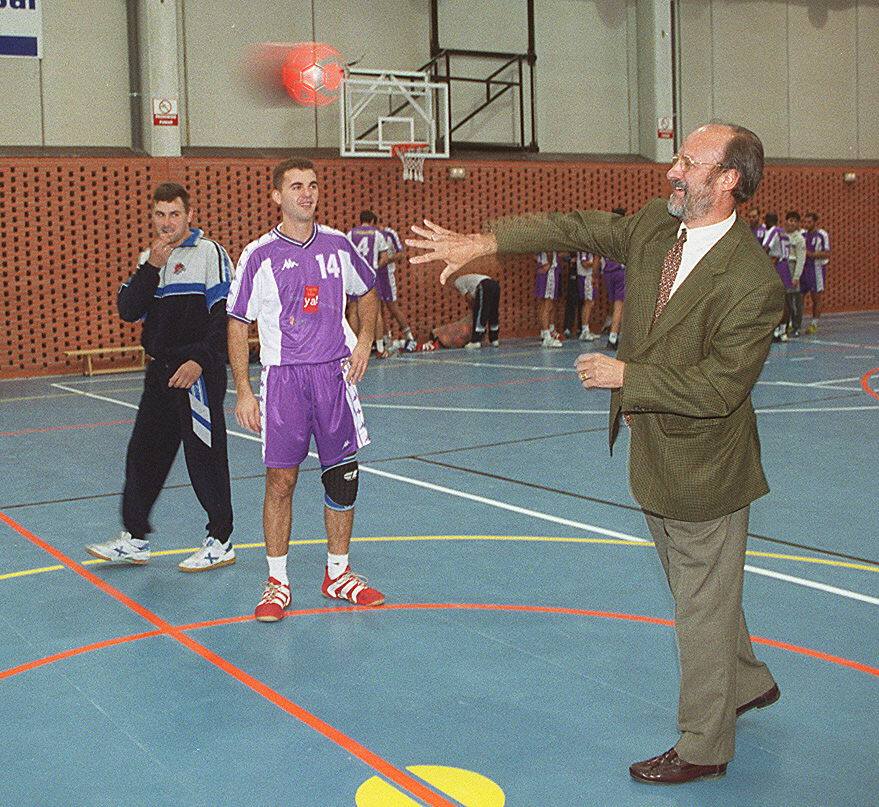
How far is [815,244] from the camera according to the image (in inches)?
864

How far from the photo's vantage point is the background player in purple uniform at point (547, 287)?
1966 centimetres

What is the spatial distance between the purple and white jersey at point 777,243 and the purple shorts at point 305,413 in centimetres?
1440

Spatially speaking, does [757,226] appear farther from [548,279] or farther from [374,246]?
[374,246]

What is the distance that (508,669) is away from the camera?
4.58m

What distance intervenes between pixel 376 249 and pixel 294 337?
12.6 metres

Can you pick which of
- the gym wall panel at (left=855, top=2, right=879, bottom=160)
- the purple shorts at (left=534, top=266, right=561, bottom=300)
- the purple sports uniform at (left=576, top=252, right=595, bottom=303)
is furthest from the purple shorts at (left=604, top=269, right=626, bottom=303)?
the gym wall panel at (left=855, top=2, right=879, bottom=160)

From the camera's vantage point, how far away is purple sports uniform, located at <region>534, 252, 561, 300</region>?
1997cm

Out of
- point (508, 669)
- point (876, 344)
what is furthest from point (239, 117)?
point (508, 669)

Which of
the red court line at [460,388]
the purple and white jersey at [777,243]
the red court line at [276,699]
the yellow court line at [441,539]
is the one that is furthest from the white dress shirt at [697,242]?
the purple and white jersey at [777,243]

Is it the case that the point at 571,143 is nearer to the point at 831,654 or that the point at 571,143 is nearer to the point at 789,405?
the point at 789,405

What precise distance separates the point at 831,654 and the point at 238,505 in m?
4.28

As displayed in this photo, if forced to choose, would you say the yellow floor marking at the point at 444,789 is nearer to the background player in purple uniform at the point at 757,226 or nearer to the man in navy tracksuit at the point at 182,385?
the man in navy tracksuit at the point at 182,385

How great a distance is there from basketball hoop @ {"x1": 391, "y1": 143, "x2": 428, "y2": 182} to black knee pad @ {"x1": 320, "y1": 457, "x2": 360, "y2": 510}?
13886mm

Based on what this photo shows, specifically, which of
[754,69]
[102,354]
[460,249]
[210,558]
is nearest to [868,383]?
[210,558]
